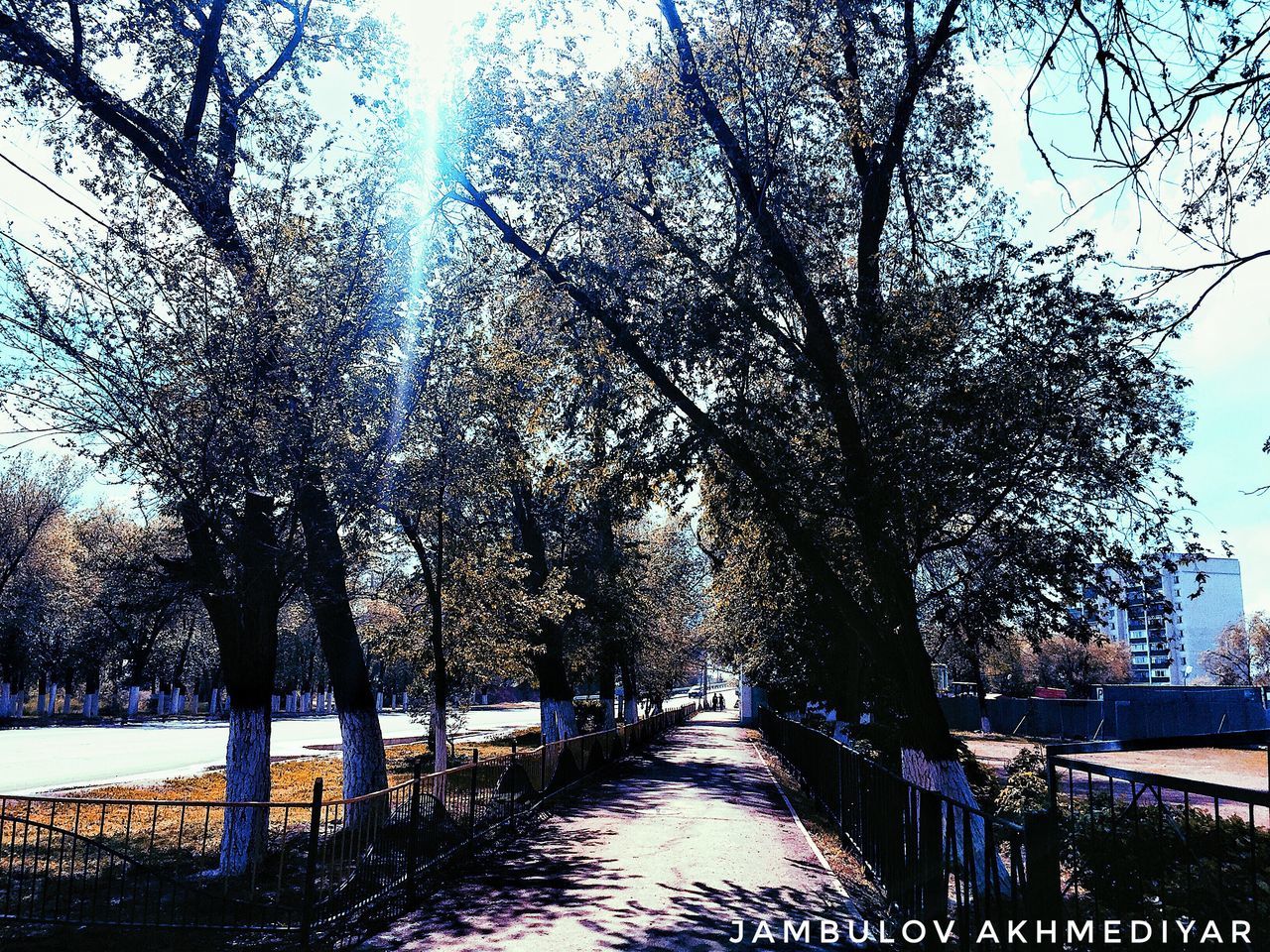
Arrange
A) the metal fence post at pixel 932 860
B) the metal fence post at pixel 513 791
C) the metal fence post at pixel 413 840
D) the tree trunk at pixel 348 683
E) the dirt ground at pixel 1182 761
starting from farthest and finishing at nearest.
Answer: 1. the dirt ground at pixel 1182 761
2. the metal fence post at pixel 513 791
3. the tree trunk at pixel 348 683
4. the metal fence post at pixel 413 840
5. the metal fence post at pixel 932 860

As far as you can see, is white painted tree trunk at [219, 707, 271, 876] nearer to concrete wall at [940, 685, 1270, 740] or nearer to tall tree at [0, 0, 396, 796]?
tall tree at [0, 0, 396, 796]

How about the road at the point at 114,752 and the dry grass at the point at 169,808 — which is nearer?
A: the dry grass at the point at 169,808

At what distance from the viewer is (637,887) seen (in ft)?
32.3

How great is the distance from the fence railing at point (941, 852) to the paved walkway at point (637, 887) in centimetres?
70

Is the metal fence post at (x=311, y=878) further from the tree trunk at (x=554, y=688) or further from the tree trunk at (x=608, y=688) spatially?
the tree trunk at (x=608, y=688)

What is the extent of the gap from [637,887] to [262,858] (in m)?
4.08

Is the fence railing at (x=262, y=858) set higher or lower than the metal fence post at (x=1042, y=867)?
lower

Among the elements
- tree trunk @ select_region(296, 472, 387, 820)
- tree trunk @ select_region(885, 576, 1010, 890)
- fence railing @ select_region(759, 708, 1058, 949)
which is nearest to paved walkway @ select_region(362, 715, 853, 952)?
fence railing @ select_region(759, 708, 1058, 949)

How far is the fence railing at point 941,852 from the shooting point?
4879 millimetres

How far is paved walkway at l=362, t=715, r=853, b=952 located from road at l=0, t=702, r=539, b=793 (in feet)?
34.1

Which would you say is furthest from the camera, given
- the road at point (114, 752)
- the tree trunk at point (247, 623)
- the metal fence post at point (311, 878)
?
the road at point (114, 752)

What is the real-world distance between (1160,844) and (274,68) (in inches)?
579

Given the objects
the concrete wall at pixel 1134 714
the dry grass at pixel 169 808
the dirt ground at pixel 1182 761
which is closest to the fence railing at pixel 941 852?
the dry grass at pixel 169 808

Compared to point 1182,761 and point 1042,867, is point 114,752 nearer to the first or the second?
point 1042,867
